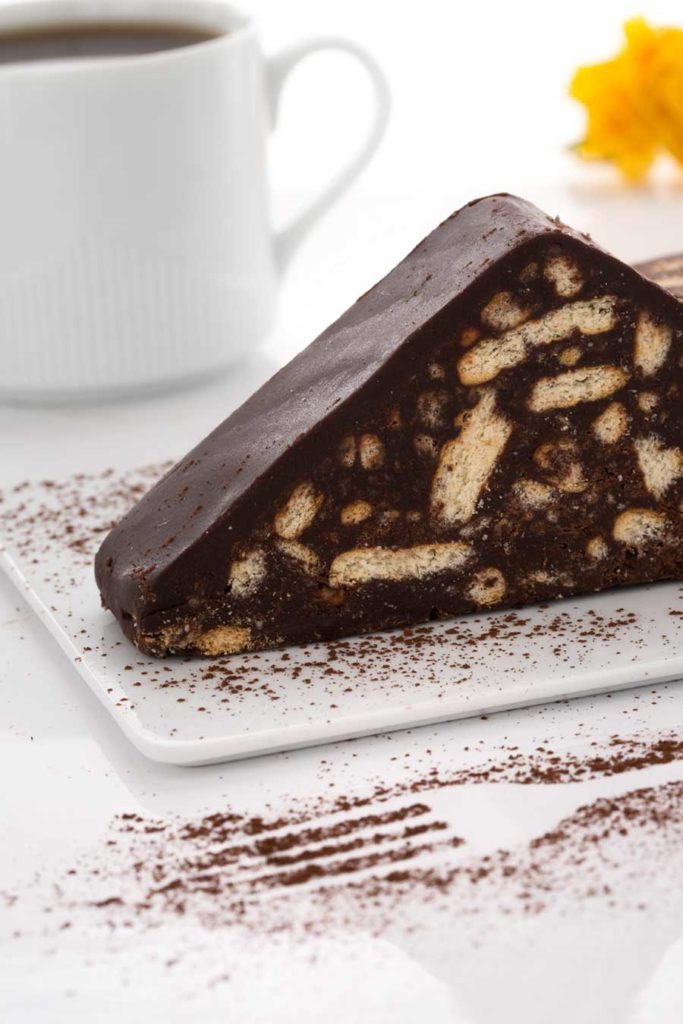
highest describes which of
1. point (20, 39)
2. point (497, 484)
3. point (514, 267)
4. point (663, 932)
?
point (20, 39)

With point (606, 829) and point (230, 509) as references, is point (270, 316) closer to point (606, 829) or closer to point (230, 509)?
point (230, 509)

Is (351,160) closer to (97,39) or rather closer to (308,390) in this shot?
(97,39)

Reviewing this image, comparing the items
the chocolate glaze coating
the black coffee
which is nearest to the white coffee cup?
the black coffee

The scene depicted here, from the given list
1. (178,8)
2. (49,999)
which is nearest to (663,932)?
(49,999)

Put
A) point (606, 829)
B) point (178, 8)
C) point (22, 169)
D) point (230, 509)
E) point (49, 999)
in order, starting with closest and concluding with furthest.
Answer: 1. point (49, 999)
2. point (606, 829)
3. point (230, 509)
4. point (22, 169)
5. point (178, 8)

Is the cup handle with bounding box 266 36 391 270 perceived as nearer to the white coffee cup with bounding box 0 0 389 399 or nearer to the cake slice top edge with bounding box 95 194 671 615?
the white coffee cup with bounding box 0 0 389 399

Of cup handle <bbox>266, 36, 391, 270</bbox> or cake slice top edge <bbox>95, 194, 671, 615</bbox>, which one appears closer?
cake slice top edge <bbox>95, 194, 671, 615</bbox>

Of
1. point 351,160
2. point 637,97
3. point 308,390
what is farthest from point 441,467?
point 637,97
